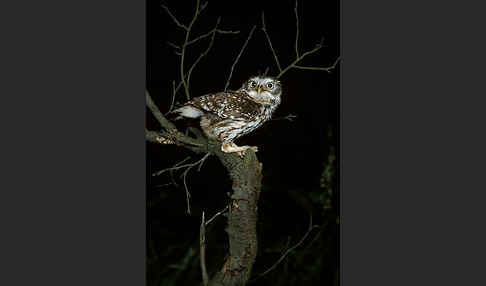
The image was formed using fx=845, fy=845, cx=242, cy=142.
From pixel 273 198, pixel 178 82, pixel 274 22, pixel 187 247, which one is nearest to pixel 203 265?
pixel 187 247

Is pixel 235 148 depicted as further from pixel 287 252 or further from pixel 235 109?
pixel 287 252

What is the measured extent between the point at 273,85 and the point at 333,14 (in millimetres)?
547

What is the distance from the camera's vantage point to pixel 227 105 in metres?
4.86

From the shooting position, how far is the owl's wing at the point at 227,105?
15.9ft

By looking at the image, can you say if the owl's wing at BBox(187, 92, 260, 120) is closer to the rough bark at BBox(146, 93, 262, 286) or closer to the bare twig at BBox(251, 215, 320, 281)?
the rough bark at BBox(146, 93, 262, 286)

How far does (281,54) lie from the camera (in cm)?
491

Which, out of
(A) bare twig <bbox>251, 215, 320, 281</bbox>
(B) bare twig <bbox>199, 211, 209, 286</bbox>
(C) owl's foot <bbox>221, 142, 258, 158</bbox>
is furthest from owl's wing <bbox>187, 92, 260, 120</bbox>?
(A) bare twig <bbox>251, 215, 320, 281</bbox>

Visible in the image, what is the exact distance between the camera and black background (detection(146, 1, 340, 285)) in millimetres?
4898

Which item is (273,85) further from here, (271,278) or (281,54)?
(271,278)

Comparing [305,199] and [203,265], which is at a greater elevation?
[305,199]

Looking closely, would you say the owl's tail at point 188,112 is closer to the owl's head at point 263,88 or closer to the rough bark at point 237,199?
the rough bark at point 237,199

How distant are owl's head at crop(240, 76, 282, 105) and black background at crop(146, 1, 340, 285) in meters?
0.04

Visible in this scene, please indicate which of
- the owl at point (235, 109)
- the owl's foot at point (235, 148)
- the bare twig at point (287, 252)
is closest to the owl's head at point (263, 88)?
the owl at point (235, 109)

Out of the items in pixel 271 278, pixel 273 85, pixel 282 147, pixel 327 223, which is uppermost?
pixel 273 85
